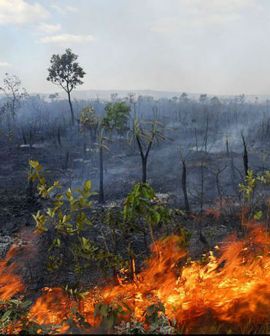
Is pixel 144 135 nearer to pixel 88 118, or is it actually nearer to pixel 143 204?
pixel 88 118

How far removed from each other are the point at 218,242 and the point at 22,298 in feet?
30.5

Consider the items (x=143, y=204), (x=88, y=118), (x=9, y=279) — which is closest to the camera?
(x=143, y=204)

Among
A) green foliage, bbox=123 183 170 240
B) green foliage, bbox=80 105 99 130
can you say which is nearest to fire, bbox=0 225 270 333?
green foliage, bbox=123 183 170 240

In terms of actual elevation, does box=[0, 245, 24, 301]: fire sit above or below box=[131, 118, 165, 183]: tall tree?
below

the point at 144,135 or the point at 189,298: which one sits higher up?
the point at 144,135

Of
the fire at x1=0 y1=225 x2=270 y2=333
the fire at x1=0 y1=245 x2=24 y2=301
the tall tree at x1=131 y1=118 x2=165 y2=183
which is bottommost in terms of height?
the fire at x1=0 y1=245 x2=24 y2=301

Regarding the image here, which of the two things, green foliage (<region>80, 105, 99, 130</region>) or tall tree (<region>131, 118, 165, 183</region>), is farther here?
green foliage (<region>80, 105, 99, 130</region>)

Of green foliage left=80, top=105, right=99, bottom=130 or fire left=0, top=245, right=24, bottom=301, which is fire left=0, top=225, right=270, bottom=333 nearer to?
fire left=0, top=245, right=24, bottom=301

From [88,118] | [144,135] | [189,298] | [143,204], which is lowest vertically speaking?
[189,298]

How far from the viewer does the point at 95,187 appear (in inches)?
1112

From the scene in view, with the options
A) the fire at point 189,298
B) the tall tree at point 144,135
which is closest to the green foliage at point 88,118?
the tall tree at point 144,135

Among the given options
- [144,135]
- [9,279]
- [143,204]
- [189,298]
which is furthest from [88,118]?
[143,204]

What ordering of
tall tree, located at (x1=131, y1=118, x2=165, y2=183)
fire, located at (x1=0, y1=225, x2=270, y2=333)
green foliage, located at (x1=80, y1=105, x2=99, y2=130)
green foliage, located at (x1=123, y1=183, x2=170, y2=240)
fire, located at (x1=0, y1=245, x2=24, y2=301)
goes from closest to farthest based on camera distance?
green foliage, located at (x1=123, y1=183, x2=170, y2=240) < fire, located at (x1=0, y1=225, x2=270, y2=333) < fire, located at (x1=0, y1=245, x2=24, y2=301) < tall tree, located at (x1=131, y1=118, x2=165, y2=183) < green foliage, located at (x1=80, y1=105, x2=99, y2=130)

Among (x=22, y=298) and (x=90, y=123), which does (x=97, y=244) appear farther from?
(x=90, y=123)
